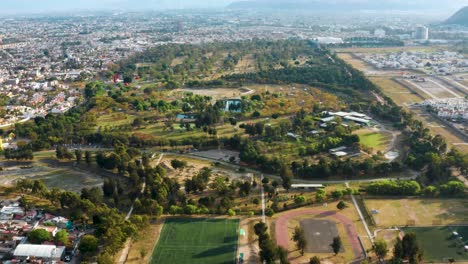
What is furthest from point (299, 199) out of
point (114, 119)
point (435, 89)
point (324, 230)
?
point (435, 89)

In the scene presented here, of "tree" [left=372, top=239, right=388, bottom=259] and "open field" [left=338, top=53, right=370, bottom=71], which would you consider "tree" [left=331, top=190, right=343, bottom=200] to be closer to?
"tree" [left=372, top=239, right=388, bottom=259]

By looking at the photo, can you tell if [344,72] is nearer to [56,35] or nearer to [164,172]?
[164,172]

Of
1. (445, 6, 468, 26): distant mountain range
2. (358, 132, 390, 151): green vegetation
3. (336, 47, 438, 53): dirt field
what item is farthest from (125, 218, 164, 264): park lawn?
(445, 6, 468, 26): distant mountain range

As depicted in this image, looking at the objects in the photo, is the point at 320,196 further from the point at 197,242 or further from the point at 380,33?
the point at 380,33

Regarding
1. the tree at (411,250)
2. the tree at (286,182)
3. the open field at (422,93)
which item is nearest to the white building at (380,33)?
the open field at (422,93)

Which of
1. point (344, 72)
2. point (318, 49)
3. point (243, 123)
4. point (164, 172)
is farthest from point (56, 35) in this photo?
point (164, 172)

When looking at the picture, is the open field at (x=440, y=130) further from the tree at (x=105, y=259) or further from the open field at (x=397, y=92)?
the tree at (x=105, y=259)
